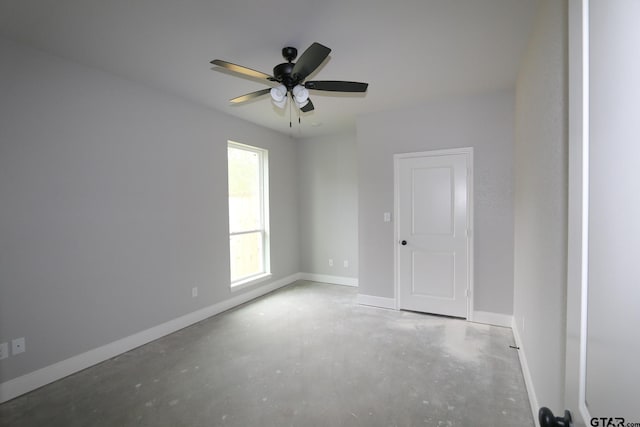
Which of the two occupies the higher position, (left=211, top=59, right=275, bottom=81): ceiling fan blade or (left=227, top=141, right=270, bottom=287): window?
(left=211, top=59, right=275, bottom=81): ceiling fan blade

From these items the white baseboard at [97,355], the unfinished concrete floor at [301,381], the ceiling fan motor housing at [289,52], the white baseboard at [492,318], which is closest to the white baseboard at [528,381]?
the unfinished concrete floor at [301,381]

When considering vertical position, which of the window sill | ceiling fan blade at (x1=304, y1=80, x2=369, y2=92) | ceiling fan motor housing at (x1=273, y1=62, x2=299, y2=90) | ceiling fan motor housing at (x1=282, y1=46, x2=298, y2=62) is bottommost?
the window sill

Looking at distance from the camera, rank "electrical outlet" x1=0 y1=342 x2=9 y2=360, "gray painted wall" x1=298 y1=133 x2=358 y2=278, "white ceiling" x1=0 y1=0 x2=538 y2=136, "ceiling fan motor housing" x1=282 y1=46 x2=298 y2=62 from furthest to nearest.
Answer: "gray painted wall" x1=298 y1=133 x2=358 y2=278, "ceiling fan motor housing" x1=282 y1=46 x2=298 y2=62, "electrical outlet" x1=0 y1=342 x2=9 y2=360, "white ceiling" x1=0 y1=0 x2=538 y2=136

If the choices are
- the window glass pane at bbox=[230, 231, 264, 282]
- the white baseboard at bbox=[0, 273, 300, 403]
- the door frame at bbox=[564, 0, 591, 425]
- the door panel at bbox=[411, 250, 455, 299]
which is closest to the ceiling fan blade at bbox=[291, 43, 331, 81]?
the door frame at bbox=[564, 0, 591, 425]

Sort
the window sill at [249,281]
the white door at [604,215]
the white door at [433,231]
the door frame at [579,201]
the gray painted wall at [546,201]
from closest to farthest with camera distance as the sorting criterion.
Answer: the white door at [604,215] → the door frame at [579,201] → the gray painted wall at [546,201] → the white door at [433,231] → the window sill at [249,281]

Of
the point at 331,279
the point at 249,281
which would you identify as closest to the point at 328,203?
the point at 331,279

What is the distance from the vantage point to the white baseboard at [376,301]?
4023mm

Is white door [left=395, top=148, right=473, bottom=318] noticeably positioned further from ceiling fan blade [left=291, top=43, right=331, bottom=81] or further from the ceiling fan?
ceiling fan blade [left=291, top=43, right=331, bottom=81]

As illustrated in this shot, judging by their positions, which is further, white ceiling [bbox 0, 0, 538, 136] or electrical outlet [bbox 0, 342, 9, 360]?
electrical outlet [bbox 0, 342, 9, 360]

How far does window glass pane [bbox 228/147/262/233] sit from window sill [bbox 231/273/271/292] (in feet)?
2.53

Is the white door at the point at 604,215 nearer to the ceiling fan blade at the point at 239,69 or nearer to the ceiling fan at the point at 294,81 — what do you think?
the ceiling fan at the point at 294,81

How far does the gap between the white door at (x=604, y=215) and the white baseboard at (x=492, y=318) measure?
126 inches

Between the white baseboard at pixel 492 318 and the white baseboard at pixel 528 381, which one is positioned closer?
the white baseboard at pixel 528 381

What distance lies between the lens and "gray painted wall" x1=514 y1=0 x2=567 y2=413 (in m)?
1.35
